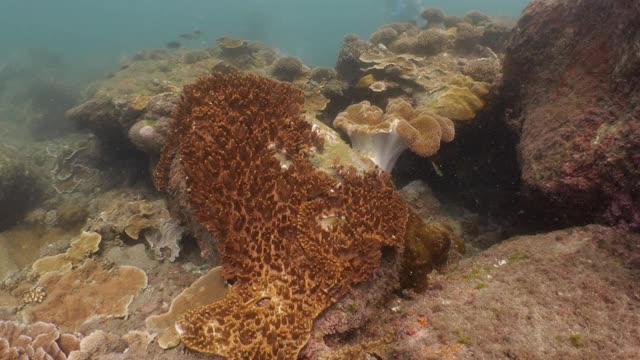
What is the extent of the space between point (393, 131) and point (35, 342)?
5447 mm

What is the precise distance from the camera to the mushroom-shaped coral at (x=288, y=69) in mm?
10570

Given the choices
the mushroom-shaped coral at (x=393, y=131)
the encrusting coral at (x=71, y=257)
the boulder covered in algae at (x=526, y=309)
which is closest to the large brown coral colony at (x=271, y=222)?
the boulder covered in algae at (x=526, y=309)

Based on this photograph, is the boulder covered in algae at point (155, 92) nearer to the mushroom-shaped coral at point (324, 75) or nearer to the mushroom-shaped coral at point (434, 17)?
the mushroom-shaped coral at point (324, 75)

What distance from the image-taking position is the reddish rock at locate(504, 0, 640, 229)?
369 cm

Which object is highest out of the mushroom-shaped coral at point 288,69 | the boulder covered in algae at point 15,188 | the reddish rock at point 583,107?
the reddish rock at point 583,107

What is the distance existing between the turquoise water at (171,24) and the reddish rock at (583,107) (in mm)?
28719

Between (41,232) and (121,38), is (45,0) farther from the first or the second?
(41,232)

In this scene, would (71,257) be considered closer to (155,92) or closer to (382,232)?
(382,232)

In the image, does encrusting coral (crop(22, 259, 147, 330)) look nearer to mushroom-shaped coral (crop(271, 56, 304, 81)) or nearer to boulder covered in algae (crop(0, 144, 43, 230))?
boulder covered in algae (crop(0, 144, 43, 230))

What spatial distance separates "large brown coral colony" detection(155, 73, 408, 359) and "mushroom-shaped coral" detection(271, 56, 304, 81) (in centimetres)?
585

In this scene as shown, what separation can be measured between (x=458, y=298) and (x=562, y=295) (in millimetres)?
834

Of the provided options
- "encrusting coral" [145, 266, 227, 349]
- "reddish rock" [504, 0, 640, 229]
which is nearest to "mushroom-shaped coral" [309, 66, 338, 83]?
"reddish rock" [504, 0, 640, 229]

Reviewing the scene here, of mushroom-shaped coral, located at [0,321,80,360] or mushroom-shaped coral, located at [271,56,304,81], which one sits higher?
mushroom-shaped coral, located at [271,56,304,81]

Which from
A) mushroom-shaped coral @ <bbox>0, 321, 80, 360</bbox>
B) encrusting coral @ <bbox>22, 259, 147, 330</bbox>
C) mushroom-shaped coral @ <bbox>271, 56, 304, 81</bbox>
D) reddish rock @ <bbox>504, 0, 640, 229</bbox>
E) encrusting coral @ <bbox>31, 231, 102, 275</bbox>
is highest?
reddish rock @ <bbox>504, 0, 640, 229</bbox>
